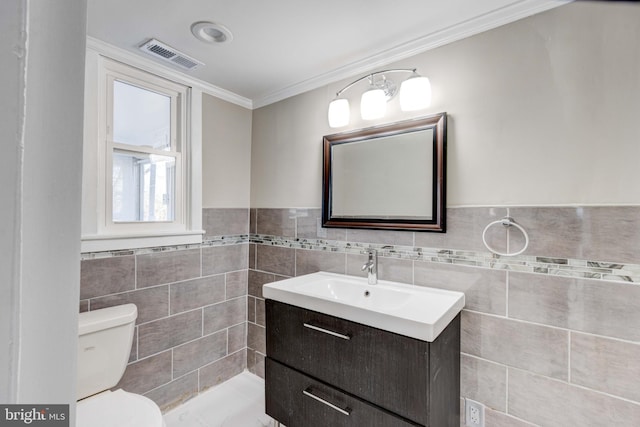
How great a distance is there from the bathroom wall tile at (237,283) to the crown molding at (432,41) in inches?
53.9

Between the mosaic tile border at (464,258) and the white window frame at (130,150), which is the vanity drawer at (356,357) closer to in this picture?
the mosaic tile border at (464,258)

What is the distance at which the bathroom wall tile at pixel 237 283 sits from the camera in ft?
7.75

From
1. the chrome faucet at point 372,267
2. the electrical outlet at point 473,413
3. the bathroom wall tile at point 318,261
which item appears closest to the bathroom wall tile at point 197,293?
the bathroom wall tile at point 318,261

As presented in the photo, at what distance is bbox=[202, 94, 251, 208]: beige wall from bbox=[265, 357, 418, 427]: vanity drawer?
3.97 feet

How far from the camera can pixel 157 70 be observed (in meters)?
1.94

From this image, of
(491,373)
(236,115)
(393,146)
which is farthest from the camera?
(236,115)

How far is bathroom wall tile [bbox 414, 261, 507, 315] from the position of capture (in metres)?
1.42

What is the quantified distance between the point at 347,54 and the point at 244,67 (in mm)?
647

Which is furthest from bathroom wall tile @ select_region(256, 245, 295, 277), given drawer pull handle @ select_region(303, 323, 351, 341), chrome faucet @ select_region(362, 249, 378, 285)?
drawer pull handle @ select_region(303, 323, 351, 341)

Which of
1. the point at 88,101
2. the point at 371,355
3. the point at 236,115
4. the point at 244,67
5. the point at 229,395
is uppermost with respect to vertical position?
the point at 244,67

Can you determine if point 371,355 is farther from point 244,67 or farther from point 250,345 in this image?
point 244,67

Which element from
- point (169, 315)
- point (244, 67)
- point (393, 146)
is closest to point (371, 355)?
point (393, 146)

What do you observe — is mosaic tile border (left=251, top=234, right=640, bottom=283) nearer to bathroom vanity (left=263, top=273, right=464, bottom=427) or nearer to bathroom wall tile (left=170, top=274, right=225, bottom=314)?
bathroom vanity (left=263, top=273, right=464, bottom=427)

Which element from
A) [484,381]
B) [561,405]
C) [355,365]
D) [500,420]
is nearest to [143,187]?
[355,365]
